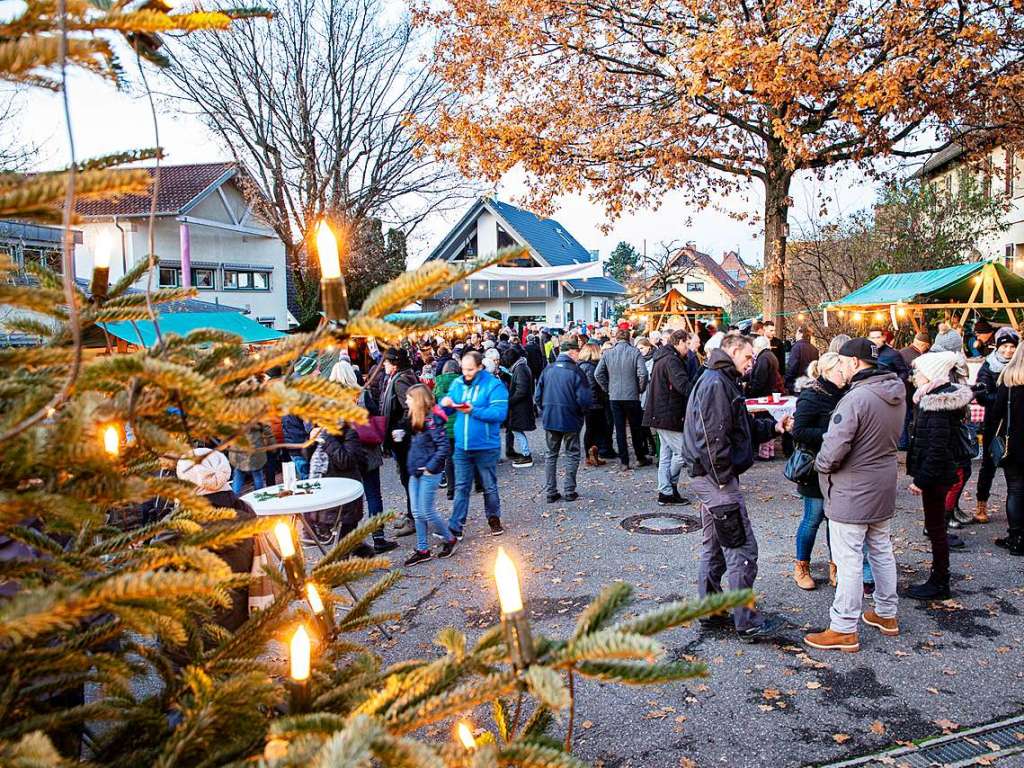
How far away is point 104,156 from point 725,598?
1509 mm

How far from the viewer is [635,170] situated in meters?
14.8

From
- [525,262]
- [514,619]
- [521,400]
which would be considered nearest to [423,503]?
[521,400]

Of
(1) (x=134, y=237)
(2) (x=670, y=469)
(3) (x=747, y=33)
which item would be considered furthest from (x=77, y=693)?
(1) (x=134, y=237)

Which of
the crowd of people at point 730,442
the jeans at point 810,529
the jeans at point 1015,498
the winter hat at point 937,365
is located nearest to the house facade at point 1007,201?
the crowd of people at point 730,442

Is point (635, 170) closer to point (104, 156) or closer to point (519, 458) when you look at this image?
point (519, 458)

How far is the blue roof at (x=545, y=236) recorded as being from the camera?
38.8 m

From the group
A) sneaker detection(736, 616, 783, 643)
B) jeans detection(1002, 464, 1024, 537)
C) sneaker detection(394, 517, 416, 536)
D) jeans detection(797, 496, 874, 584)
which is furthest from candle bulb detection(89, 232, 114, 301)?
jeans detection(1002, 464, 1024, 537)

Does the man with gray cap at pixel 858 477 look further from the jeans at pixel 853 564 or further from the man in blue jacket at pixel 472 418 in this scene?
the man in blue jacket at pixel 472 418

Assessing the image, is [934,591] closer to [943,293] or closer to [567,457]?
[567,457]

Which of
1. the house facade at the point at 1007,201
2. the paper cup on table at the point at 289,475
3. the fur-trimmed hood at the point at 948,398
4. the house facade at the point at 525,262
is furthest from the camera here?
the house facade at the point at 525,262

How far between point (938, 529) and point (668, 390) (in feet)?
12.4

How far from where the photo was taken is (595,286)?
48.1m

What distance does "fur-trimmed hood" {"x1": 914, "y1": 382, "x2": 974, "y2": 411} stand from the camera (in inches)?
227

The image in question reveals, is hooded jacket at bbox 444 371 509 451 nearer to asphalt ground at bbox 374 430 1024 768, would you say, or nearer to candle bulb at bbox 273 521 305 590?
asphalt ground at bbox 374 430 1024 768
